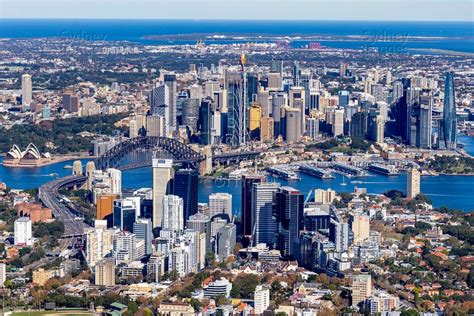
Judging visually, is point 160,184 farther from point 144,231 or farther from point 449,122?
point 449,122

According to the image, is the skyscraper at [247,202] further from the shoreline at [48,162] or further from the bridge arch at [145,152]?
the shoreline at [48,162]

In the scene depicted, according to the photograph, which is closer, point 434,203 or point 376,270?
point 376,270

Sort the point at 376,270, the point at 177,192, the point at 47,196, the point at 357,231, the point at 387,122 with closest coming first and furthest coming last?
the point at 376,270
the point at 357,231
the point at 177,192
the point at 47,196
the point at 387,122

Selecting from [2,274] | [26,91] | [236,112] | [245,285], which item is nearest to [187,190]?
[245,285]

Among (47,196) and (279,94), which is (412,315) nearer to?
(47,196)

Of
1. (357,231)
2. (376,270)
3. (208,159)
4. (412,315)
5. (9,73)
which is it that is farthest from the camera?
(9,73)

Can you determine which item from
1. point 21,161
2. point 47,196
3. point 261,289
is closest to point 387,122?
point 21,161

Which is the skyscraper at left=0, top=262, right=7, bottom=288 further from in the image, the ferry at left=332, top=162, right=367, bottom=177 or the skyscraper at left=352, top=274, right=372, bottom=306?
the ferry at left=332, top=162, right=367, bottom=177
